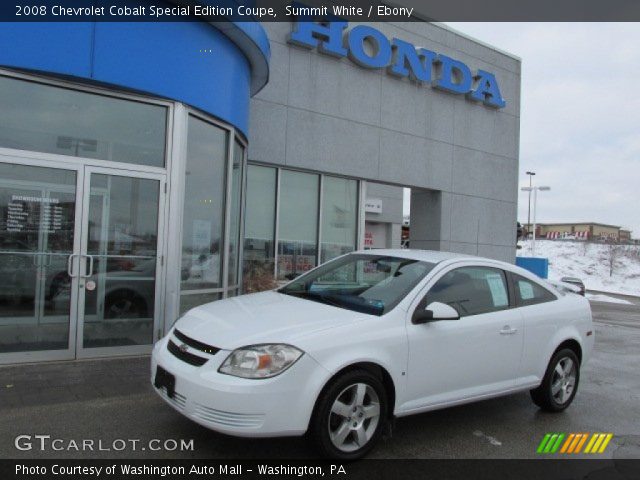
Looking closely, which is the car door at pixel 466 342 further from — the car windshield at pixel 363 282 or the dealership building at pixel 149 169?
the dealership building at pixel 149 169

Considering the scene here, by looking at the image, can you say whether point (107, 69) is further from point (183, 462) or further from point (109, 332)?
point (183, 462)

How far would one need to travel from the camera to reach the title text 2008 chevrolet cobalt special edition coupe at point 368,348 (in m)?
3.64

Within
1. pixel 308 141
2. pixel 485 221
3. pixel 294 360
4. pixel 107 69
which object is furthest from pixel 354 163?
pixel 294 360

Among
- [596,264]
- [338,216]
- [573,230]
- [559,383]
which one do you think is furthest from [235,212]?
[573,230]

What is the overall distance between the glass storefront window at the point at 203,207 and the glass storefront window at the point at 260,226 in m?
2.70

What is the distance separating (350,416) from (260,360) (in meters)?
0.79

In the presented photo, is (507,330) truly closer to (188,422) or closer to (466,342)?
(466,342)

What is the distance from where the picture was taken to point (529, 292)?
5.46 metres

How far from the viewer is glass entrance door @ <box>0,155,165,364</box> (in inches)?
243

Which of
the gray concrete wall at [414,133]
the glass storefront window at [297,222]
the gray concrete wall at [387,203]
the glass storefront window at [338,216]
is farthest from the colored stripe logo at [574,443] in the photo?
the gray concrete wall at [387,203]

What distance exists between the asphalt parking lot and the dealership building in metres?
0.80

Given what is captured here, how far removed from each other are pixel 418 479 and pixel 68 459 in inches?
95.7

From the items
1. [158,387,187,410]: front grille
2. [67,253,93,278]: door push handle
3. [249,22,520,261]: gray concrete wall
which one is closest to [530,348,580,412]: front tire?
[158,387,187,410]: front grille

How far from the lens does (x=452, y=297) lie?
189 inches
